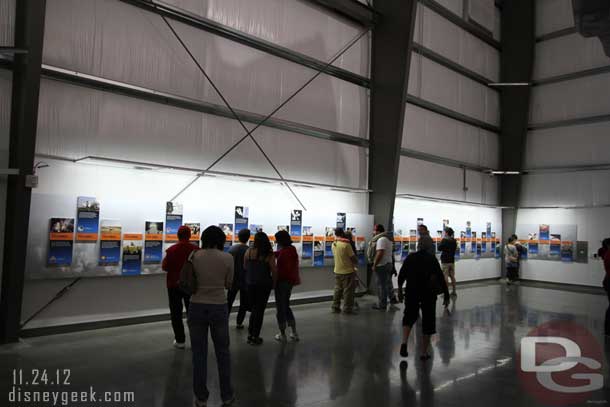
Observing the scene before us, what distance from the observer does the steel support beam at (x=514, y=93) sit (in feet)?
49.0

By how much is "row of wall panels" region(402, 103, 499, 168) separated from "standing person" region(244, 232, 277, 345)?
282 inches

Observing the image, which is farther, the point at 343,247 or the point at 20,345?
the point at 343,247

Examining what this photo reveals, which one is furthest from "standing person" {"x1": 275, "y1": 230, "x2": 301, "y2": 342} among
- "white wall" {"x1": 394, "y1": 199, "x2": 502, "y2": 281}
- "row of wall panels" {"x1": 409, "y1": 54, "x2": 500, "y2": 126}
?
"row of wall panels" {"x1": 409, "y1": 54, "x2": 500, "y2": 126}

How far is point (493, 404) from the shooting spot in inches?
161

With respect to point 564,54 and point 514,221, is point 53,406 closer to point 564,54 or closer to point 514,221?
point 514,221

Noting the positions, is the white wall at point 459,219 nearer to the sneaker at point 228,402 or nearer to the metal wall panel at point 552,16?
the metal wall panel at point 552,16

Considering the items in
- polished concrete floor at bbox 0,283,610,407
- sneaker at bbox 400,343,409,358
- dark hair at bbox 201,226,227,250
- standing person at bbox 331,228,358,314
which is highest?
dark hair at bbox 201,226,227,250

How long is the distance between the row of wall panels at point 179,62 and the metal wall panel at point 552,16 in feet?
28.8

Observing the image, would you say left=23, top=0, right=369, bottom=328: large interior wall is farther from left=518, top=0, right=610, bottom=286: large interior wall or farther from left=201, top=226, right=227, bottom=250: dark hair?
left=518, top=0, right=610, bottom=286: large interior wall

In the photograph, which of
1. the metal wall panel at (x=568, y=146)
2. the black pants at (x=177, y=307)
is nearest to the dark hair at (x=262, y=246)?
the black pants at (x=177, y=307)

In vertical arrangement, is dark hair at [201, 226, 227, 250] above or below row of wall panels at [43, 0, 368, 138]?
below

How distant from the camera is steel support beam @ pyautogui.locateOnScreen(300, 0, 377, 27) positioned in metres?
10.1

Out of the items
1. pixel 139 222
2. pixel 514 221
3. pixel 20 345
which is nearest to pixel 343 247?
pixel 139 222

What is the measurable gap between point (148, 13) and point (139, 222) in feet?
11.4
